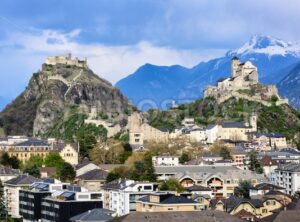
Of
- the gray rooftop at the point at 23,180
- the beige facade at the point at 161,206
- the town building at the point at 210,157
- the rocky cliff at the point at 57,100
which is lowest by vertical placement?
the beige facade at the point at 161,206

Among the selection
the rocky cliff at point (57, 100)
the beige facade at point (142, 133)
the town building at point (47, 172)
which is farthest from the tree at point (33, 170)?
the rocky cliff at point (57, 100)

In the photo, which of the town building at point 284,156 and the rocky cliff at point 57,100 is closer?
the town building at point 284,156

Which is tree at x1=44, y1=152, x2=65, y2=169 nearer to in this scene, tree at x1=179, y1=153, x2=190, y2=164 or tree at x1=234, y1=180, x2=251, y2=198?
tree at x1=179, y1=153, x2=190, y2=164

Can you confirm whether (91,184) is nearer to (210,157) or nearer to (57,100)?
(210,157)

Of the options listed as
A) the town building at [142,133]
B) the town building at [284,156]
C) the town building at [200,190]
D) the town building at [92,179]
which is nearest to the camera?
the town building at [200,190]

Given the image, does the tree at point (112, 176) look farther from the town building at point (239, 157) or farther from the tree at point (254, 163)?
the town building at point (239, 157)

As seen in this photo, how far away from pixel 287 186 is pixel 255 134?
3199cm

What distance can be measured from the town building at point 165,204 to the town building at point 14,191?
21.6 m

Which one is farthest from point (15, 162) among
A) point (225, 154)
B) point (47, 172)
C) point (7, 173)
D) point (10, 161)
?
point (225, 154)

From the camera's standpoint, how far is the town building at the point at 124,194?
73125mm

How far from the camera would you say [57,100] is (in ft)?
504

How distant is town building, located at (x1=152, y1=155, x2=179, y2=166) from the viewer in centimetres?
10212

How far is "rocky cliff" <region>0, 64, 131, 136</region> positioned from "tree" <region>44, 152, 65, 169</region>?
42.1 metres

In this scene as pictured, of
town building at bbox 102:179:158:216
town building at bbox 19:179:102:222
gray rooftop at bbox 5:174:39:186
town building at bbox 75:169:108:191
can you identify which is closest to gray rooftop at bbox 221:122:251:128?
town building at bbox 75:169:108:191
